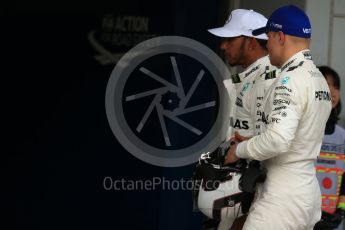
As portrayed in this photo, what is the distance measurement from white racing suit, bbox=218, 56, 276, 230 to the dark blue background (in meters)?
1.97

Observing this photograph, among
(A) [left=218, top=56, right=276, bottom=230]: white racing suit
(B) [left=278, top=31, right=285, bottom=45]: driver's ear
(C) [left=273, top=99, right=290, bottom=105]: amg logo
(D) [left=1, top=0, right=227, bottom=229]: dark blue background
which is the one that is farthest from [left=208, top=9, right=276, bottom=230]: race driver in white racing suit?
(D) [left=1, top=0, right=227, bottom=229]: dark blue background

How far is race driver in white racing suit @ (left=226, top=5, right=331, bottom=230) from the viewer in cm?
327

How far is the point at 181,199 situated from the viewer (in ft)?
19.4

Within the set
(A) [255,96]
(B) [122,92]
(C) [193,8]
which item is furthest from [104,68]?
(A) [255,96]

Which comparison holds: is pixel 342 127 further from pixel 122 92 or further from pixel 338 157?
pixel 122 92

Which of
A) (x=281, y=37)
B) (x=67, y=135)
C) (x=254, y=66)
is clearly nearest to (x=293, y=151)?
(x=281, y=37)

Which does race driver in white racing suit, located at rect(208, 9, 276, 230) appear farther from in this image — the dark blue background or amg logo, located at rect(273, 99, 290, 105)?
the dark blue background

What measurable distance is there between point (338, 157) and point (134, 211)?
2122 mm

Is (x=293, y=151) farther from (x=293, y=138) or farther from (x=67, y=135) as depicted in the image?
(x=67, y=135)

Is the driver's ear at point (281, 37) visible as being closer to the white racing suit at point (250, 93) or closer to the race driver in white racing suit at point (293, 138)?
the race driver in white racing suit at point (293, 138)

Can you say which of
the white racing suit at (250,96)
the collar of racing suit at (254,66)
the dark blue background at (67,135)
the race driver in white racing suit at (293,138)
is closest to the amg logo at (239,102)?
the white racing suit at (250,96)

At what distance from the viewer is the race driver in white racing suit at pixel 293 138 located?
327 centimetres

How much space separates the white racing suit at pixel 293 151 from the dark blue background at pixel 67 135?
8.26ft

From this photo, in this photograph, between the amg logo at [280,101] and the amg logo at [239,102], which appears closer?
the amg logo at [280,101]
